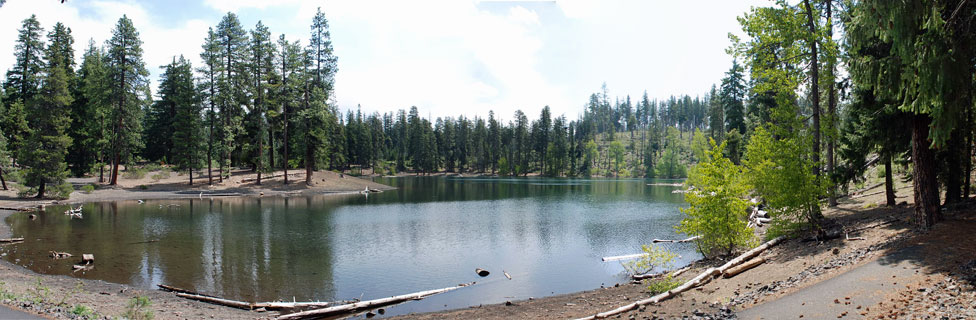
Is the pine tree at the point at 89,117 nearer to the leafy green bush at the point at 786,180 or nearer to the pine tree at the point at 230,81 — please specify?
the pine tree at the point at 230,81

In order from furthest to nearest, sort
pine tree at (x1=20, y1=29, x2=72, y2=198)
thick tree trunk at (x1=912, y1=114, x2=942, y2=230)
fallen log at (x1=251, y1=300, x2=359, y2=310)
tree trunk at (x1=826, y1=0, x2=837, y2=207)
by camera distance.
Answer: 1. pine tree at (x1=20, y1=29, x2=72, y2=198)
2. tree trunk at (x1=826, y1=0, x2=837, y2=207)
3. fallen log at (x1=251, y1=300, x2=359, y2=310)
4. thick tree trunk at (x1=912, y1=114, x2=942, y2=230)

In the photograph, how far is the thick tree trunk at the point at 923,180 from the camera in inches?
466

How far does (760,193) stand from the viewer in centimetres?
1627

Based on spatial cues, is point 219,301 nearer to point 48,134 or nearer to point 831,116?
point 831,116

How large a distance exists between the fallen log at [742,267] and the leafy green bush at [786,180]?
2.78 m

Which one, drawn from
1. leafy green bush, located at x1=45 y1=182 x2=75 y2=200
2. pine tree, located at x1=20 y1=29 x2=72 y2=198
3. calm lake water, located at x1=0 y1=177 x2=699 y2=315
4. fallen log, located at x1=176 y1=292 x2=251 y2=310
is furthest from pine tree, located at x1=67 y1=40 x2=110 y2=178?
fallen log, located at x1=176 y1=292 x2=251 y2=310

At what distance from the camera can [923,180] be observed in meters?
11.8

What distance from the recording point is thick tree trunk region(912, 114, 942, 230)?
1183 cm

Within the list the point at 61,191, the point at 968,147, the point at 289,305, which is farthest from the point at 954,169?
the point at 61,191

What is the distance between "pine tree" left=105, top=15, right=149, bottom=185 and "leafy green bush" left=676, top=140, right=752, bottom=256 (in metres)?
48.7

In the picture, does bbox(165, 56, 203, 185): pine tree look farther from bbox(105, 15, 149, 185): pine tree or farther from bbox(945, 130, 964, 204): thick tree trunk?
bbox(945, 130, 964, 204): thick tree trunk

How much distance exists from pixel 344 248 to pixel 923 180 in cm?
2023

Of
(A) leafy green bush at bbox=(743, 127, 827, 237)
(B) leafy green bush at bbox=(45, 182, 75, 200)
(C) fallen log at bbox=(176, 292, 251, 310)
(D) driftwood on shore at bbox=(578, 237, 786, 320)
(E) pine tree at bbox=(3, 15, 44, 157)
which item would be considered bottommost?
(C) fallen log at bbox=(176, 292, 251, 310)

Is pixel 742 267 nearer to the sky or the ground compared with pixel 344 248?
nearer to the sky
